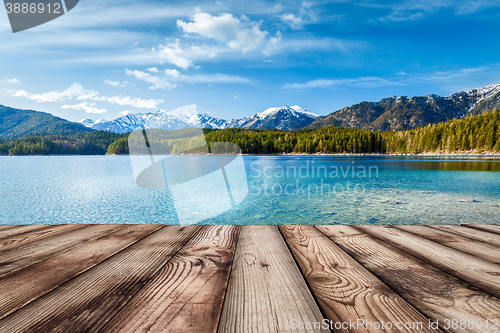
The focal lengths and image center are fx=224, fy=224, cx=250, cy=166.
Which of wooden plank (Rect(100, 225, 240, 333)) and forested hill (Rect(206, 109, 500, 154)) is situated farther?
forested hill (Rect(206, 109, 500, 154))

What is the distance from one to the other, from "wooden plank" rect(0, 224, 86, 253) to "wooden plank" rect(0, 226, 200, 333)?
1.08m

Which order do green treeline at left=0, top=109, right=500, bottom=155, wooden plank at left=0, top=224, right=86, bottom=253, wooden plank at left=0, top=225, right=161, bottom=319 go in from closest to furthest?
wooden plank at left=0, top=225, right=161, bottom=319
wooden plank at left=0, top=224, right=86, bottom=253
green treeline at left=0, top=109, right=500, bottom=155

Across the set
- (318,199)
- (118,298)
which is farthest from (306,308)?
(318,199)

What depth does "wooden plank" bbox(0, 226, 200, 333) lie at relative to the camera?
897 millimetres

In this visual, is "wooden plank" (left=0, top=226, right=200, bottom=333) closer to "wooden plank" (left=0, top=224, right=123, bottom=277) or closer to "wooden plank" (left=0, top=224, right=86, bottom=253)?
"wooden plank" (left=0, top=224, right=123, bottom=277)

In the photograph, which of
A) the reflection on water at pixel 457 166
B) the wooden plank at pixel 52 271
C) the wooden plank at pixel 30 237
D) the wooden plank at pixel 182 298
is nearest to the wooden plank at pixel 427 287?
the wooden plank at pixel 182 298

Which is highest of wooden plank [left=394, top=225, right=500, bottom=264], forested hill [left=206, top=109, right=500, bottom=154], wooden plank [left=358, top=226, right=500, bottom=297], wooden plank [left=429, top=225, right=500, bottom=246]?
forested hill [left=206, top=109, right=500, bottom=154]

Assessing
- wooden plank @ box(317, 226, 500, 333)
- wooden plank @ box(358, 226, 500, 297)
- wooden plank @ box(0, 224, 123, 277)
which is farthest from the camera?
wooden plank @ box(0, 224, 123, 277)

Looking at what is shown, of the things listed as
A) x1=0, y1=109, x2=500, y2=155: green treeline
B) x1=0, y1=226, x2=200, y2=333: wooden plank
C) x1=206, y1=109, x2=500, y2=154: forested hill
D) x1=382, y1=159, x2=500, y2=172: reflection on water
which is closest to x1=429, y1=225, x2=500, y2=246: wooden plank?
x1=0, y1=226, x2=200, y2=333: wooden plank

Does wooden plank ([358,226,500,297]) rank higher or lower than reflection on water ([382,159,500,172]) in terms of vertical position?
higher

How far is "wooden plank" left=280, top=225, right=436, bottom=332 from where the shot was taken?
3.12ft

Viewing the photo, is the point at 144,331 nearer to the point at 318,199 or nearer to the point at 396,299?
the point at 396,299

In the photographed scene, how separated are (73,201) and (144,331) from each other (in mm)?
21221

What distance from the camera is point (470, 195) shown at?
16.7 metres
